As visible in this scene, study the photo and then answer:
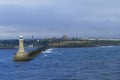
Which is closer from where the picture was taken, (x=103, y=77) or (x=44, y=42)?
(x=103, y=77)

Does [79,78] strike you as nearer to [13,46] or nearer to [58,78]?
[58,78]

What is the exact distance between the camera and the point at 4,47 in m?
198

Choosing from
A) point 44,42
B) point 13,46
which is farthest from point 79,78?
point 13,46

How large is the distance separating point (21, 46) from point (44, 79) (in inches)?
1247

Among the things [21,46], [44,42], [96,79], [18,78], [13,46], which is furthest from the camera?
[13,46]

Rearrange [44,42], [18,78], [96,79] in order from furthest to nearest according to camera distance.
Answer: [44,42], [18,78], [96,79]

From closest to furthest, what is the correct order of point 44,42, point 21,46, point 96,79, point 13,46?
point 96,79
point 21,46
point 44,42
point 13,46

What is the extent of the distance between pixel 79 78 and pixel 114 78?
2542 millimetres

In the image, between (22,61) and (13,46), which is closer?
(22,61)

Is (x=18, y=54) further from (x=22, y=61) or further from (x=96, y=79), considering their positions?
(x=96, y=79)

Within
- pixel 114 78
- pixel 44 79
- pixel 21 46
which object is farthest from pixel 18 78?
pixel 21 46

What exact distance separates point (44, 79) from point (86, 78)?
3.05 meters

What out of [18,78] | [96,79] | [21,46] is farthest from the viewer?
[21,46]

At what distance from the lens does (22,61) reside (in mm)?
67375
